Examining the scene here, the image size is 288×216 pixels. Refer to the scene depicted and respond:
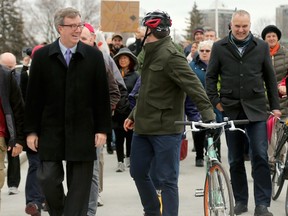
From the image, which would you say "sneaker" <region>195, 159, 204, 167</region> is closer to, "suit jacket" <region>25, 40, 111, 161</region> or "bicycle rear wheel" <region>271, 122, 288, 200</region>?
"bicycle rear wheel" <region>271, 122, 288, 200</region>

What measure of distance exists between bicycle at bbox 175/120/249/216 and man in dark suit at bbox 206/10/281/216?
43.3 inches

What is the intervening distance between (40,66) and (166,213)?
1.67m

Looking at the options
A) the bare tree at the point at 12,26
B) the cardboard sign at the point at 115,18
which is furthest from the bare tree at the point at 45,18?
the cardboard sign at the point at 115,18

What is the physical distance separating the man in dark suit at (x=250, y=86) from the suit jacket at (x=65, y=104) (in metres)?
2.14

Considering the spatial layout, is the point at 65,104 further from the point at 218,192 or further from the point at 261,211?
the point at 261,211

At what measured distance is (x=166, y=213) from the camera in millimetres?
6551

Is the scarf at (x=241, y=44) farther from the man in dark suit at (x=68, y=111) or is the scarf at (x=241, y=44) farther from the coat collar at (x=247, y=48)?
the man in dark suit at (x=68, y=111)

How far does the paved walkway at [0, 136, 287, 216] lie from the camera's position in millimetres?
8461

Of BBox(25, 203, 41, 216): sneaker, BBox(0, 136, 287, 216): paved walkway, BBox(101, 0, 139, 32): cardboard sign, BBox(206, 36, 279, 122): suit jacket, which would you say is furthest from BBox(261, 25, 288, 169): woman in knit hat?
BBox(101, 0, 139, 32): cardboard sign

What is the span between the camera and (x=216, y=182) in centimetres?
656

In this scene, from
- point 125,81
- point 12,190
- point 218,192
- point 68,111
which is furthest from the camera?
point 125,81

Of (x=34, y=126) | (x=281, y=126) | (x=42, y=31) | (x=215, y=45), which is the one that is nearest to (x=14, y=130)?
(x=34, y=126)

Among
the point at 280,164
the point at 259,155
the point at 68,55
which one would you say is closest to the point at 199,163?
the point at 280,164

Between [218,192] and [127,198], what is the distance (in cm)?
304
